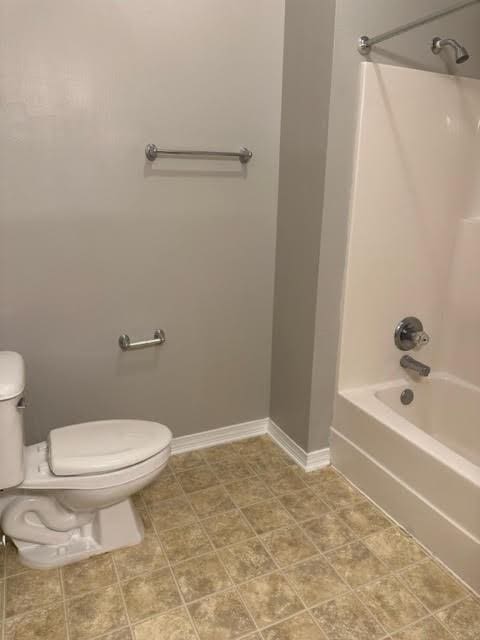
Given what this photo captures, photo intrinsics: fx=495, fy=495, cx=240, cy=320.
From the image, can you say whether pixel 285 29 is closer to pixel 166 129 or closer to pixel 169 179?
pixel 166 129

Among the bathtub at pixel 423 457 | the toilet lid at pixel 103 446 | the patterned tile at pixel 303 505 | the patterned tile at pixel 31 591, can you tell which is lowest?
the patterned tile at pixel 31 591

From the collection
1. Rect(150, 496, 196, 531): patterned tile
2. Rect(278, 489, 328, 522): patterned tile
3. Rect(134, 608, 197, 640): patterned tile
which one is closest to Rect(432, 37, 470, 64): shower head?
Rect(278, 489, 328, 522): patterned tile

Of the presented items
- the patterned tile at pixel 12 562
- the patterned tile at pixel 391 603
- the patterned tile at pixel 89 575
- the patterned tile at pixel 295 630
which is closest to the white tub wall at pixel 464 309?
the patterned tile at pixel 391 603

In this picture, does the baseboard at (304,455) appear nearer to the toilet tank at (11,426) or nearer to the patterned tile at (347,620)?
the patterned tile at (347,620)

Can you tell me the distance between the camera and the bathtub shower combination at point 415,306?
5.84 feet

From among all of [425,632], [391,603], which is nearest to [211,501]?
[391,603]

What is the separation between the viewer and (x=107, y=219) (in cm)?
191

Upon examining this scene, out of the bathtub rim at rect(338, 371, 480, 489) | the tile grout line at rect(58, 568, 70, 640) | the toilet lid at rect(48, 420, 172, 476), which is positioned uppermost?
the toilet lid at rect(48, 420, 172, 476)

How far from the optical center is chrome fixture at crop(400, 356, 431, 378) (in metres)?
2.18

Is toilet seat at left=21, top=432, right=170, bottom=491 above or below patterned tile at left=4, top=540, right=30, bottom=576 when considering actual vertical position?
above

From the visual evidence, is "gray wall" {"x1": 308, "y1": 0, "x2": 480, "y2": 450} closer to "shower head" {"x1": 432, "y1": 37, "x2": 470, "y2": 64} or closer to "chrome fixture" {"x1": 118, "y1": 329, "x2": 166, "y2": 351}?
"shower head" {"x1": 432, "y1": 37, "x2": 470, "y2": 64}

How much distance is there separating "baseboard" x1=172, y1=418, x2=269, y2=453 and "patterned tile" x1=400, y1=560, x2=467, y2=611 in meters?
1.00

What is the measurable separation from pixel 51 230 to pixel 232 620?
1446mm

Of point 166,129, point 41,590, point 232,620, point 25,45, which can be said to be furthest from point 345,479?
point 25,45
